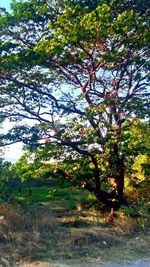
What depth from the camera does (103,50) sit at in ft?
32.6

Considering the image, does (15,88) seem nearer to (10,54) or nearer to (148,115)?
(10,54)

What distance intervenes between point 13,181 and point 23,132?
5.52 ft

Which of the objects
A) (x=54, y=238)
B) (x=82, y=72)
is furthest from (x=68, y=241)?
(x=82, y=72)

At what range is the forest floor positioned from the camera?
7031 mm

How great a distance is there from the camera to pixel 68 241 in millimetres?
8117

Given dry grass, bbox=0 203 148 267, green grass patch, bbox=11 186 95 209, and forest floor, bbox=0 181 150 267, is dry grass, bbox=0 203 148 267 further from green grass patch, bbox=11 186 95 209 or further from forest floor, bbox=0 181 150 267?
green grass patch, bbox=11 186 95 209

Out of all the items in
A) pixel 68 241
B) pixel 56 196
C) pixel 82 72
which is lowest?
pixel 68 241

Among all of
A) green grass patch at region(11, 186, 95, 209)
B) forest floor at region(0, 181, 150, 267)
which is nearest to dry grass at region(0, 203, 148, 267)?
forest floor at region(0, 181, 150, 267)

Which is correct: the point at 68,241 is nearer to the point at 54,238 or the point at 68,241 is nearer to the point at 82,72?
the point at 54,238

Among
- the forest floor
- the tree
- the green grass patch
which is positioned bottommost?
the forest floor

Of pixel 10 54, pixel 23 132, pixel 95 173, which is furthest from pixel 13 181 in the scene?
pixel 10 54

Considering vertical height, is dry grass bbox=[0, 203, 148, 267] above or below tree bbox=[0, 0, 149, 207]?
below

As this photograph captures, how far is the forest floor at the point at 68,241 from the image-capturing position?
7.03 metres

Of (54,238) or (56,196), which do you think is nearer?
(54,238)
